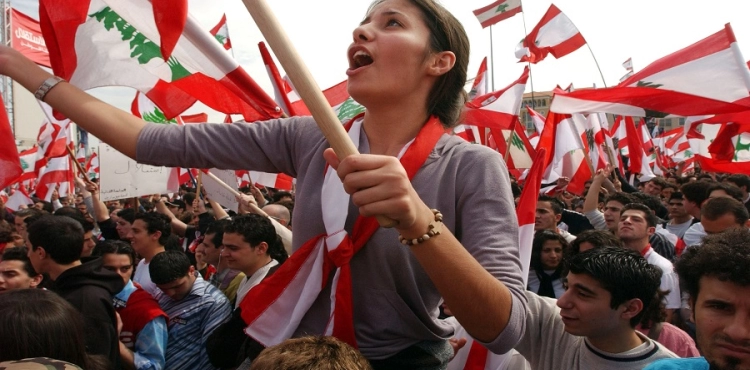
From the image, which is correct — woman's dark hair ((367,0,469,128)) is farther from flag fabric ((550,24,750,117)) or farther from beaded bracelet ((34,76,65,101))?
flag fabric ((550,24,750,117))

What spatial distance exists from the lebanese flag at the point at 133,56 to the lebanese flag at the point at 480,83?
650cm

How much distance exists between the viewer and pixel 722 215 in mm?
5250

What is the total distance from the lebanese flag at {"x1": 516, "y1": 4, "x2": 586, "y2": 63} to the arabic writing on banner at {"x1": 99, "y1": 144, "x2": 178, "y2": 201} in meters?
4.79

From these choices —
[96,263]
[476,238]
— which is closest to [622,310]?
[476,238]

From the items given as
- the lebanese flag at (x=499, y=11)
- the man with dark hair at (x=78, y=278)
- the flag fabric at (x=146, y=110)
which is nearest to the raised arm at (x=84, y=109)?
the man with dark hair at (x=78, y=278)

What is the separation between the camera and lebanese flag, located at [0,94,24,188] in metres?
2.16

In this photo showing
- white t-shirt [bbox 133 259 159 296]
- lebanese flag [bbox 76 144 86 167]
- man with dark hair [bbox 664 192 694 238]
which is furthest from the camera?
lebanese flag [bbox 76 144 86 167]

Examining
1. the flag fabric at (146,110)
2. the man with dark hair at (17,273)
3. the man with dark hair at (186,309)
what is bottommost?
the man with dark hair at (186,309)

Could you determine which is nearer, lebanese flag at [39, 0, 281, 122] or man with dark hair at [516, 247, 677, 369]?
lebanese flag at [39, 0, 281, 122]

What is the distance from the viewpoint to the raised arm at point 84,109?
1.50m

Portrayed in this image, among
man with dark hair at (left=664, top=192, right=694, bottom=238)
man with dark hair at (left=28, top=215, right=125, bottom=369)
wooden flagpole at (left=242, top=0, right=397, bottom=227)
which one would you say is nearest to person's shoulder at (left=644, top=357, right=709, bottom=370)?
wooden flagpole at (left=242, top=0, right=397, bottom=227)

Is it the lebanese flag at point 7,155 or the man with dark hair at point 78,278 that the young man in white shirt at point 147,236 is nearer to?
the man with dark hair at point 78,278

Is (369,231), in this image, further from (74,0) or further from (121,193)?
(121,193)

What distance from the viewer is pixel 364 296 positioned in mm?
1416
